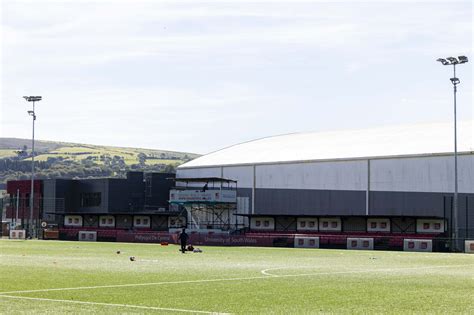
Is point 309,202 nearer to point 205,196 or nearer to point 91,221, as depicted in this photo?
point 205,196

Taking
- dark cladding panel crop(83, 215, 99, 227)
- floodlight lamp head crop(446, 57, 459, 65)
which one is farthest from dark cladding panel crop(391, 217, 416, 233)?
dark cladding panel crop(83, 215, 99, 227)

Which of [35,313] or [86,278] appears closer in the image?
[35,313]

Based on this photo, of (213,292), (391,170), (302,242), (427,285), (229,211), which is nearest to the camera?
(213,292)

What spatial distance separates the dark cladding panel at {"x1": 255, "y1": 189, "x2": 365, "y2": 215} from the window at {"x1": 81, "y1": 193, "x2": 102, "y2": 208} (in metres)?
29.7

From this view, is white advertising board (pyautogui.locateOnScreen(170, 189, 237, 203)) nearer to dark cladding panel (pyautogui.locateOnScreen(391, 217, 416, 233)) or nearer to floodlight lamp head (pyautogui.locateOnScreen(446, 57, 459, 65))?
dark cladding panel (pyautogui.locateOnScreen(391, 217, 416, 233))

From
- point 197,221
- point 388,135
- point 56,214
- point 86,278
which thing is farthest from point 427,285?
point 56,214

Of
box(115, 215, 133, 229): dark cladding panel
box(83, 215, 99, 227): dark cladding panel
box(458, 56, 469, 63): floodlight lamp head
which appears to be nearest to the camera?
box(458, 56, 469, 63): floodlight lamp head

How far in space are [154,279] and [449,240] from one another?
48390 mm

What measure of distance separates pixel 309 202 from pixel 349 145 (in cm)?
882

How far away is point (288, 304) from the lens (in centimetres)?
2381

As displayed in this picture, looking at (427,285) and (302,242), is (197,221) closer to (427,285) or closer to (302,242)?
(302,242)

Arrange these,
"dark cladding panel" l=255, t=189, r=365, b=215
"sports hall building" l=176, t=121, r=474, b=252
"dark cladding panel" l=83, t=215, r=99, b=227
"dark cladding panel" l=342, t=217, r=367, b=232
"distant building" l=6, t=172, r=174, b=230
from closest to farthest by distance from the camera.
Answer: "sports hall building" l=176, t=121, r=474, b=252, "dark cladding panel" l=342, t=217, r=367, b=232, "dark cladding panel" l=255, t=189, r=365, b=215, "dark cladding panel" l=83, t=215, r=99, b=227, "distant building" l=6, t=172, r=174, b=230

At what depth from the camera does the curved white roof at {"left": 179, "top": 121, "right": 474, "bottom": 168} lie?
99.5m

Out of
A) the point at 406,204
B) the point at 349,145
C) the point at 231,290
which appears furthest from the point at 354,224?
the point at 231,290
